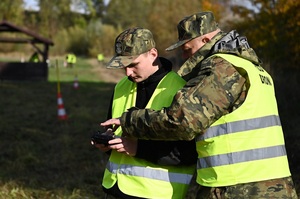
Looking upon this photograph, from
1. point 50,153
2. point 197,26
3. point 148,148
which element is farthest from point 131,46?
point 50,153

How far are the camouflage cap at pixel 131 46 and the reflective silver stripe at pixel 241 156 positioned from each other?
2.23 feet

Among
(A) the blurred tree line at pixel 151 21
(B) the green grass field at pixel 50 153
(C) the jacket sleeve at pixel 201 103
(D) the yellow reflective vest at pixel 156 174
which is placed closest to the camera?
(C) the jacket sleeve at pixel 201 103

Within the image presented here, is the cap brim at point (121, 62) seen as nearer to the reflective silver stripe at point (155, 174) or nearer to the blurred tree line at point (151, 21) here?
the reflective silver stripe at point (155, 174)

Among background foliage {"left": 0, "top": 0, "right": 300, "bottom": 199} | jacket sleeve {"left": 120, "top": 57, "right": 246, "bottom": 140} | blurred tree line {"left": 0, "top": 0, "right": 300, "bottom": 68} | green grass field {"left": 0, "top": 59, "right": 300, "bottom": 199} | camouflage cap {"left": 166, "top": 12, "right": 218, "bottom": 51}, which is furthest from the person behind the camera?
blurred tree line {"left": 0, "top": 0, "right": 300, "bottom": 68}

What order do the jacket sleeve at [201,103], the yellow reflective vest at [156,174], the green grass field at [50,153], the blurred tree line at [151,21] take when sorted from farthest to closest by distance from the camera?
the blurred tree line at [151,21], the green grass field at [50,153], the yellow reflective vest at [156,174], the jacket sleeve at [201,103]

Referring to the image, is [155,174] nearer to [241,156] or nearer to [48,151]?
[241,156]

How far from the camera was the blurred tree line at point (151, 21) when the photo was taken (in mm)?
15078

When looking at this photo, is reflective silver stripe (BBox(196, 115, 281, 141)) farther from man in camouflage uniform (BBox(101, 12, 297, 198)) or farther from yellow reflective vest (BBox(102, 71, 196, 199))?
yellow reflective vest (BBox(102, 71, 196, 199))

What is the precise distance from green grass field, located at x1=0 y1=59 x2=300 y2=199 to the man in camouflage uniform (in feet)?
11.8

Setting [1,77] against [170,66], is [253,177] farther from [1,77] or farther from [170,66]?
[1,77]

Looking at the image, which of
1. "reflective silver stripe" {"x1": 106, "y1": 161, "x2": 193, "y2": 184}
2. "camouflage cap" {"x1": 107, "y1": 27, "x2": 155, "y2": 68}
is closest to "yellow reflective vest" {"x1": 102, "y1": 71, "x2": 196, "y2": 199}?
"reflective silver stripe" {"x1": 106, "y1": 161, "x2": 193, "y2": 184}

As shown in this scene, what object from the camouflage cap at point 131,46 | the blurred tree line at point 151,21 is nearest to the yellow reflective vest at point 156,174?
the camouflage cap at point 131,46

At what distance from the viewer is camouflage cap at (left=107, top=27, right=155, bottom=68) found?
2.79m

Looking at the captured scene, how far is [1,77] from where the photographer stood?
24969mm
